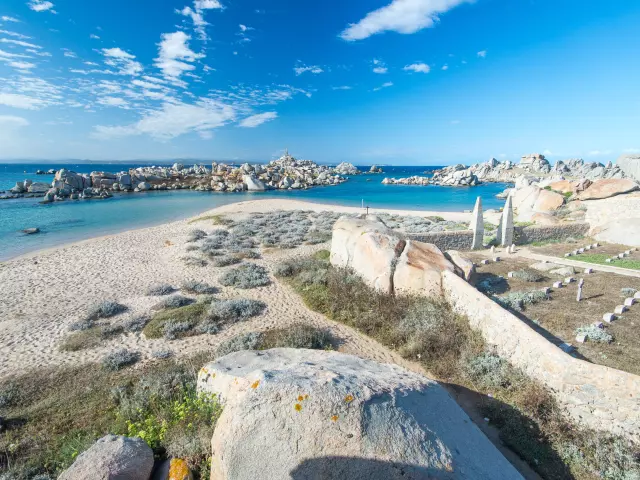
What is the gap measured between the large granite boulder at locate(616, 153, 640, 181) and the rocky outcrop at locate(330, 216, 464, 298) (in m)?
51.9

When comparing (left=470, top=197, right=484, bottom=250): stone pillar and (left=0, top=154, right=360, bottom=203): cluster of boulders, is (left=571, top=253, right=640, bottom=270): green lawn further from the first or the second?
(left=0, top=154, right=360, bottom=203): cluster of boulders

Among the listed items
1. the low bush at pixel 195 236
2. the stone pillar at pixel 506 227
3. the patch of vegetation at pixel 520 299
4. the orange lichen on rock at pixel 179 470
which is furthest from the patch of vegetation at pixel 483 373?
the low bush at pixel 195 236

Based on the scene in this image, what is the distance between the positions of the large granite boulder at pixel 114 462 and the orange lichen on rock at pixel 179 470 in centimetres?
40

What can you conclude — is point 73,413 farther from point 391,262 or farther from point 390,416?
point 391,262

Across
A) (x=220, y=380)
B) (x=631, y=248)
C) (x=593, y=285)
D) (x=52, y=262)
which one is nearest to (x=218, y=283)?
(x=220, y=380)

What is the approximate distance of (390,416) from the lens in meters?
4.02

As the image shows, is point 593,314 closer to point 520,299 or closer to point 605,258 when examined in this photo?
point 520,299

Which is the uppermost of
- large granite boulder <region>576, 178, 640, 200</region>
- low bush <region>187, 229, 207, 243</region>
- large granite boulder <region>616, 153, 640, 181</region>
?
large granite boulder <region>616, 153, 640, 181</region>

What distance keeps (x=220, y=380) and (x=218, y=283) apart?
960 centimetres

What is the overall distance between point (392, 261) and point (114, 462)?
31.4ft

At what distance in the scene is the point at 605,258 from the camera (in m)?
16.1

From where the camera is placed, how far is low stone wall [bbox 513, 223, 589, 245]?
784 inches

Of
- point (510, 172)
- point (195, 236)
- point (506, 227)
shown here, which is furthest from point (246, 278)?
point (510, 172)

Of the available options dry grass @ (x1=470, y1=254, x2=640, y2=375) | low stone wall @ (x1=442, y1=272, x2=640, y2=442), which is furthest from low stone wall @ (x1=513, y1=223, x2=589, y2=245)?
low stone wall @ (x1=442, y1=272, x2=640, y2=442)
